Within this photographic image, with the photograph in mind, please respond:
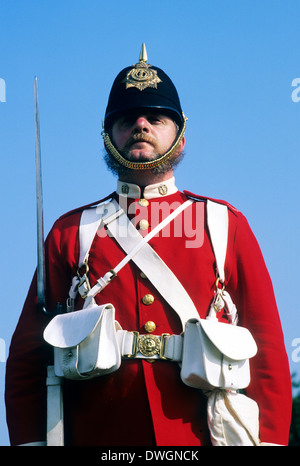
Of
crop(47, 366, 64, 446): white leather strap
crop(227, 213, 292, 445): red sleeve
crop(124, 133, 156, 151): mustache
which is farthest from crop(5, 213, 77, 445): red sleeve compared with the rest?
crop(227, 213, 292, 445): red sleeve

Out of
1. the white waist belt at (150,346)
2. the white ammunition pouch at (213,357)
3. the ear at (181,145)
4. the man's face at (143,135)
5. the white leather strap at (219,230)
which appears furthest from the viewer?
the ear at (181,145)

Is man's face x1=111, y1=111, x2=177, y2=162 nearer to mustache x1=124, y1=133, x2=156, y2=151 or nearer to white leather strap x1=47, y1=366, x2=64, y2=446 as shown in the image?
mustache x1=124, y1=133, x2=156, y2=151

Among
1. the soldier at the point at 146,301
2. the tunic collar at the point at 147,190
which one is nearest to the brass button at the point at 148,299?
the soldier at the point at 146,301

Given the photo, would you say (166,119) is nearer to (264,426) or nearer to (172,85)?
(172,85)

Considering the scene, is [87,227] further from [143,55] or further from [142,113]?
[143,55]

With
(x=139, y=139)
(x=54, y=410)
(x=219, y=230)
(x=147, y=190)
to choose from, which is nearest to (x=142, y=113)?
(x=139, y=139)

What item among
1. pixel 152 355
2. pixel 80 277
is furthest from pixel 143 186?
pixel 152 355

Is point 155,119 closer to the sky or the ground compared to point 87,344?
closer to the sky

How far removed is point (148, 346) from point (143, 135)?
1.43 metres

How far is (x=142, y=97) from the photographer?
231 inches

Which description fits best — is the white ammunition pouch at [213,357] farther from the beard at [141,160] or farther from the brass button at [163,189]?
the beard at [141,160]

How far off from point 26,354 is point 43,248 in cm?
67

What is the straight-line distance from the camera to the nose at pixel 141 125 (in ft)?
19.0

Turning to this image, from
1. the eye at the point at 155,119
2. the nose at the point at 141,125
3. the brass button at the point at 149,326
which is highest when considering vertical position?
the eye at the point at 155,119
